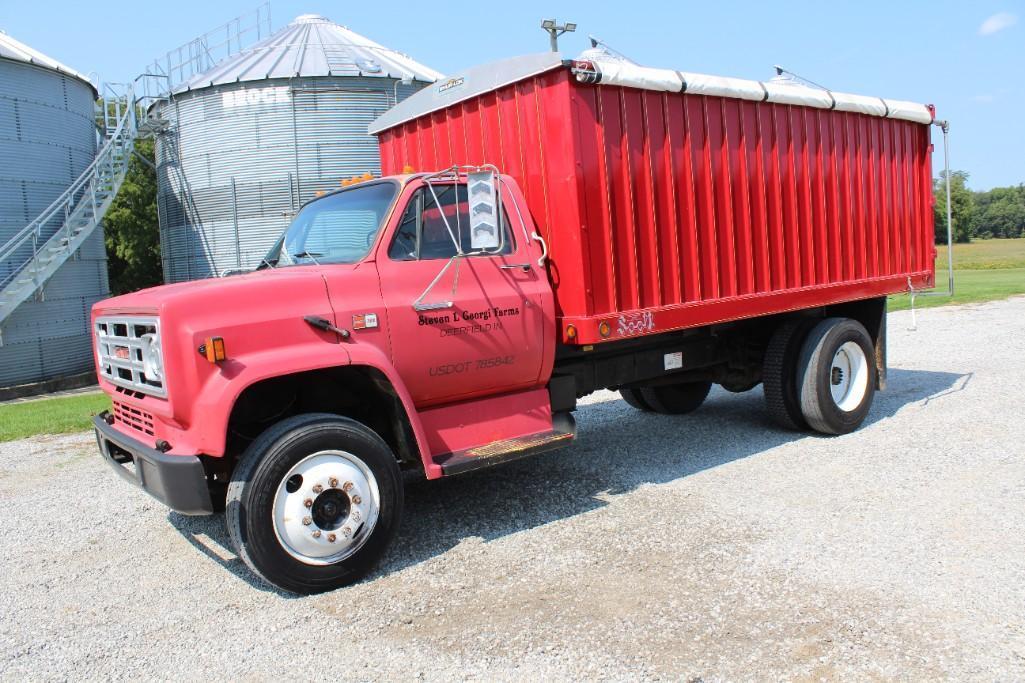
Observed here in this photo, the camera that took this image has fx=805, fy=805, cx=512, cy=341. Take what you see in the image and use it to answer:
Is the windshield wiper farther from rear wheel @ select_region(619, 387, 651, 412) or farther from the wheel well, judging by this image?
rear wheel @ select_region(619, 387, 651, 412)

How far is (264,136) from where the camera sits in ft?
79.0

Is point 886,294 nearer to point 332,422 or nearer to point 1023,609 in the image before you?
point 1023,609

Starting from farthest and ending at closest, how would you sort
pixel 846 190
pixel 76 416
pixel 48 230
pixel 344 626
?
pixel 48 230, pixel 76 416, pixel 846 190, pixel 344 626

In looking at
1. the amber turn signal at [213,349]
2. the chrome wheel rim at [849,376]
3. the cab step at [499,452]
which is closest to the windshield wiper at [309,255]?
the amber turn signal at [213,349]

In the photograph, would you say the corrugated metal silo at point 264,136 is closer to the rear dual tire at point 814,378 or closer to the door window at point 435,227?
the rear dual tire at point 814,378

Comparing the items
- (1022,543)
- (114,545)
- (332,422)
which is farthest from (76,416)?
(1022,543)

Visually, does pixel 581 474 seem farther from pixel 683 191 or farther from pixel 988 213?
pixel 988 213

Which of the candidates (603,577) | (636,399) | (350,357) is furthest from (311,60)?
(603,577)

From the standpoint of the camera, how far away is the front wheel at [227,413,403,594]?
4418 millimetres

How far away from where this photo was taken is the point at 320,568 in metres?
4.58

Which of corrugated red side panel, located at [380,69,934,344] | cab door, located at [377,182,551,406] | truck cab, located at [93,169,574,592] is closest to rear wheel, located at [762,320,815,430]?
corrugated red side panel, located at [380,69,934,344]

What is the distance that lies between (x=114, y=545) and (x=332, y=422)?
2.16 m

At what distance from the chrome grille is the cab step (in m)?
1.75

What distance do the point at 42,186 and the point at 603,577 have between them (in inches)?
898
